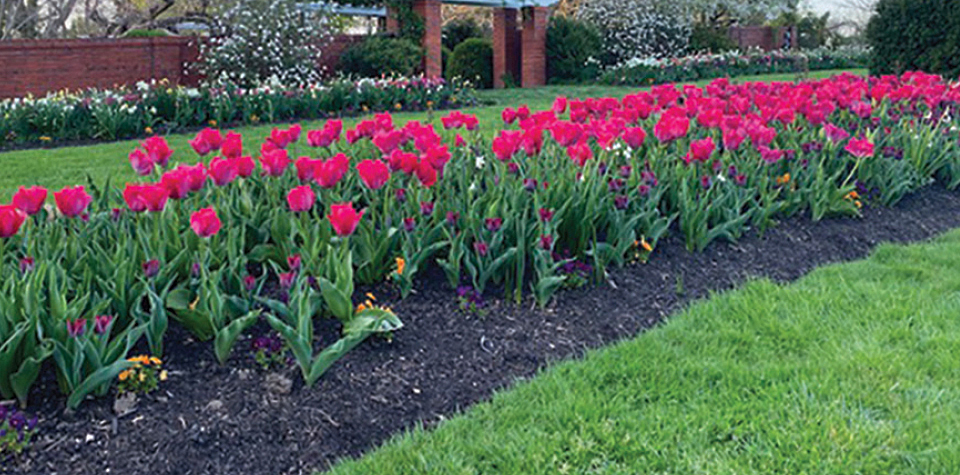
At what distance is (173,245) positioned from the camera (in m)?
3.32

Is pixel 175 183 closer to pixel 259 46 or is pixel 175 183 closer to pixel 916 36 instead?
pixel 259 46

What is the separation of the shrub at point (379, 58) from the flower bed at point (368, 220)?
1086 centimetres

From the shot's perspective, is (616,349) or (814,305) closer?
(616,349)

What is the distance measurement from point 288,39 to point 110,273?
40.3ft

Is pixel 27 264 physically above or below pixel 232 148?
below

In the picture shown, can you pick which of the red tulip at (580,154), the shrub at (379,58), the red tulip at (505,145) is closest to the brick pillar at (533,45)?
the shrub at (379,58)

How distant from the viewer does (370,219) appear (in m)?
4.16

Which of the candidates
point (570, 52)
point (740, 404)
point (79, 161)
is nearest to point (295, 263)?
point (740, 404)

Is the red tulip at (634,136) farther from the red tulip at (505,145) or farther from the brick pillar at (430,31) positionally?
the brick pillar at (430,31)

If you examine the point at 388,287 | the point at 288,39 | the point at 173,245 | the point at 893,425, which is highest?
the point at 288,39

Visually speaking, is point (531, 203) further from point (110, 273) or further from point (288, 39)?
point (288, 39)

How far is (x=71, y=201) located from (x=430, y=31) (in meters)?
15.7

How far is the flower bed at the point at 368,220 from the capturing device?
285 cm

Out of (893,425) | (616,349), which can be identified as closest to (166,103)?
(616,349)
